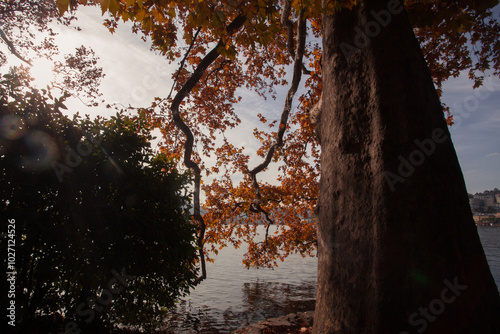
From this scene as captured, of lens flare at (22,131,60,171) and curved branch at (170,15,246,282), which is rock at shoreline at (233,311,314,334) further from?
lens flare at (22,131,60,171)

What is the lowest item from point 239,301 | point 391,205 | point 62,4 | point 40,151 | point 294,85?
point 239,301

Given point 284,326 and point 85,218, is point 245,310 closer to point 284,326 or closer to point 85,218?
point 284,326

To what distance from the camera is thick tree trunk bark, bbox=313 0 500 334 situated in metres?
2.40

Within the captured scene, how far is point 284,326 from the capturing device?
7.48 metres

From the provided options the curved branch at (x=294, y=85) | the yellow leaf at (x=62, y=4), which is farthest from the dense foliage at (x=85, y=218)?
the yellow leaf at (x=62, y=4)

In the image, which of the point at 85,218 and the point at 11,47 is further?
the point at 11,47

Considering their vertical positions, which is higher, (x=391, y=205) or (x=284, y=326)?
(x=391, y=205)


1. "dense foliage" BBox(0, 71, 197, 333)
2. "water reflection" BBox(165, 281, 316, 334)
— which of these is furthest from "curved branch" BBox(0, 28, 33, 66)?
"water reflection" BBox(165, 281, 316, 334)

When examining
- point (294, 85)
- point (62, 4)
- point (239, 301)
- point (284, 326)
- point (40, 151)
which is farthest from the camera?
point (239, 301)

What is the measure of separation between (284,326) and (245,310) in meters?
10.2

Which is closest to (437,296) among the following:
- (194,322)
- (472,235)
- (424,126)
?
(472,235)

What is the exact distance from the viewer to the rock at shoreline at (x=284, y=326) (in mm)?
6996

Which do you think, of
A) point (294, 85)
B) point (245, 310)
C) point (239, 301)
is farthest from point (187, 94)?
point (239, 301)

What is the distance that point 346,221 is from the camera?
9.53ft
